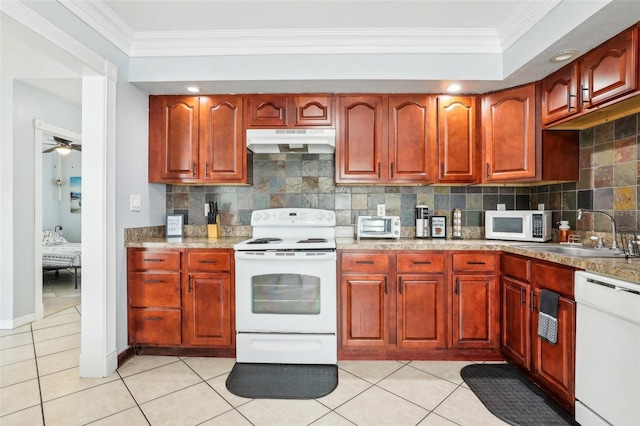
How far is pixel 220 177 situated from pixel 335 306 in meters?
1.52

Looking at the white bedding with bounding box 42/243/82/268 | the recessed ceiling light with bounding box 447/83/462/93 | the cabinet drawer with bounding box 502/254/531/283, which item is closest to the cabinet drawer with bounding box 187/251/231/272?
the cabinet drawer with bounding box 502/254/531/283

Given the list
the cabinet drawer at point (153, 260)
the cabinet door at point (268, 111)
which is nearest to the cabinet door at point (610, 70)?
the cabinet door at point (268, 111)

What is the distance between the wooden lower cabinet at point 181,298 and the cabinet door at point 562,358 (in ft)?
7.20

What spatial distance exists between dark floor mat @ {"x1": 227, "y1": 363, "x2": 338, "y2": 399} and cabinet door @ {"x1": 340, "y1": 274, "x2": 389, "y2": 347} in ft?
0.97

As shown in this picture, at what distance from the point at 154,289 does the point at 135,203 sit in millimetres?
750

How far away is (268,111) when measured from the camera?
279 cm

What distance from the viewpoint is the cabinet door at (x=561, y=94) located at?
2.17 meters

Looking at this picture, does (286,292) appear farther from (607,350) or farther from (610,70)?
(610,70)

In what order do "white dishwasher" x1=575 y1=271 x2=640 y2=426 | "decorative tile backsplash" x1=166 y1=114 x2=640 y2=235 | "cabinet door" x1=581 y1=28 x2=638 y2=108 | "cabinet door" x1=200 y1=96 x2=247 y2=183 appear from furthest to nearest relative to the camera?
"decorative tile backsplash" x1=166 y1=114 x2=640 y2=235
"cabinet door" x1=200 y1=96 x2=247 y2=183
"cabinet door" x1=581 y1=28 x2=638 y2=108
"white dishwasher" x1=575 y1=271 x2=640 y2=426

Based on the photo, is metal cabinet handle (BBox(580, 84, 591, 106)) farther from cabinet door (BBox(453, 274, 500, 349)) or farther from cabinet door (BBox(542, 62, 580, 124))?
cabinet door (BBox(453, 274, 500, 349))

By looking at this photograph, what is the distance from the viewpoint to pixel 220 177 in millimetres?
2836

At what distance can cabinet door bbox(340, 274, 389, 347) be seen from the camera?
248cm

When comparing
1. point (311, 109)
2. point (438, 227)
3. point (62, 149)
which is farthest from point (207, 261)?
point (62, 149)

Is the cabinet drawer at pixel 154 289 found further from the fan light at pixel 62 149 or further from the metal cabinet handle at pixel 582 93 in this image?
the fan light at pixel 62 149
